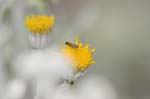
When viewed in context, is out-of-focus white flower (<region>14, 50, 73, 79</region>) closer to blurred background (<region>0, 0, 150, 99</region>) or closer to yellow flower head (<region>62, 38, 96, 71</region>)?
yellow flower head (<region>62, 38, 96, 71</region>)

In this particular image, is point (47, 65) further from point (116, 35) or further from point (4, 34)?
point (116, 35)

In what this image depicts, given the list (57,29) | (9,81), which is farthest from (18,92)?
(57,29)

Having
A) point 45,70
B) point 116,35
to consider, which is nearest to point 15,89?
point 45,70

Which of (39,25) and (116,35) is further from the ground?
(116,35)

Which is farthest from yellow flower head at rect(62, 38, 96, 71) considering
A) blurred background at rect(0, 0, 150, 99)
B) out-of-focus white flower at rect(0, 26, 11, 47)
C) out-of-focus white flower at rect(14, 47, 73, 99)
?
blurred background at rect(0, 0, 150, 99)

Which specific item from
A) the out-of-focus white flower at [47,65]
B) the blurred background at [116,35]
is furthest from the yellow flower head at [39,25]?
the blurred background at [116,35]

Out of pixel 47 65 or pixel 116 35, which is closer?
pixel 47 65

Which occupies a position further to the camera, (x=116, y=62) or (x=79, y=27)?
(x=116, y=62)

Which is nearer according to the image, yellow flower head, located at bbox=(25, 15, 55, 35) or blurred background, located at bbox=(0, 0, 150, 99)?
yellow flower head, located at bbox=(25, 15, 55, 35)

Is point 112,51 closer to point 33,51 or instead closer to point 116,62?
point 116,62

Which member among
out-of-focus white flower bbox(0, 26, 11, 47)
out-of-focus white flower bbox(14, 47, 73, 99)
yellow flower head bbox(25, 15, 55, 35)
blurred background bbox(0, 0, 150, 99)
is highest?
blurred background bbox(0, 0, 150, 99)

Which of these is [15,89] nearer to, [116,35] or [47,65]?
[47,65]
